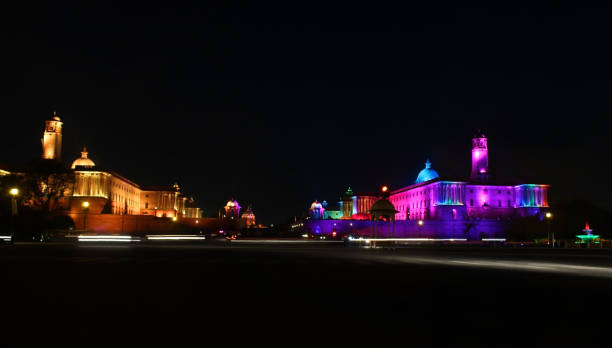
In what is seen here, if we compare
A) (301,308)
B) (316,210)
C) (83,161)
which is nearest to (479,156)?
(316,210)

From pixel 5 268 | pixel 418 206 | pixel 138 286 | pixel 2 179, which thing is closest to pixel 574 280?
pixel 138 286

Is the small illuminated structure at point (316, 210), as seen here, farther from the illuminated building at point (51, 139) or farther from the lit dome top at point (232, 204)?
the illuminated building at point (51, 139)

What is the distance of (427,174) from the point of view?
A: 477 feet

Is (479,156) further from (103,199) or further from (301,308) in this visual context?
(301,308)

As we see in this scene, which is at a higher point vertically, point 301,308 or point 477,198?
point 477,198

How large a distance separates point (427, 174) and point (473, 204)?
2185 centimetres

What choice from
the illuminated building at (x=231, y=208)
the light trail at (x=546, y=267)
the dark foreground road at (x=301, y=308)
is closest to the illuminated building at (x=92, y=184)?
the illuminated building at (x=231, y=208)

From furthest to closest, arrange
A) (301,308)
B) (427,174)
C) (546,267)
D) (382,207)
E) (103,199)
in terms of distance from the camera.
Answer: (427,174) → (103,199) → (382,207) → (546,267) → (301,308)

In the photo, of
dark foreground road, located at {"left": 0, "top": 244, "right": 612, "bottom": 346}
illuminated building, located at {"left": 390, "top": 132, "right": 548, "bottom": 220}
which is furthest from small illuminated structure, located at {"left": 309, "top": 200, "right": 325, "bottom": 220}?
dark foreground road, located at {"left": 0, "top": 244, "right": 612, "bottom": 346}

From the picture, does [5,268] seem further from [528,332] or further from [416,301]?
[528,332]

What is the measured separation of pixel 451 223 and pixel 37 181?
3136 inches

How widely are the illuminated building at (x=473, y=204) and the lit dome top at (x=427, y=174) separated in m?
7.52

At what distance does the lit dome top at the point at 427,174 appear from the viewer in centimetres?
14412

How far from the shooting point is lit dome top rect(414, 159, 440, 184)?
14412 cm
